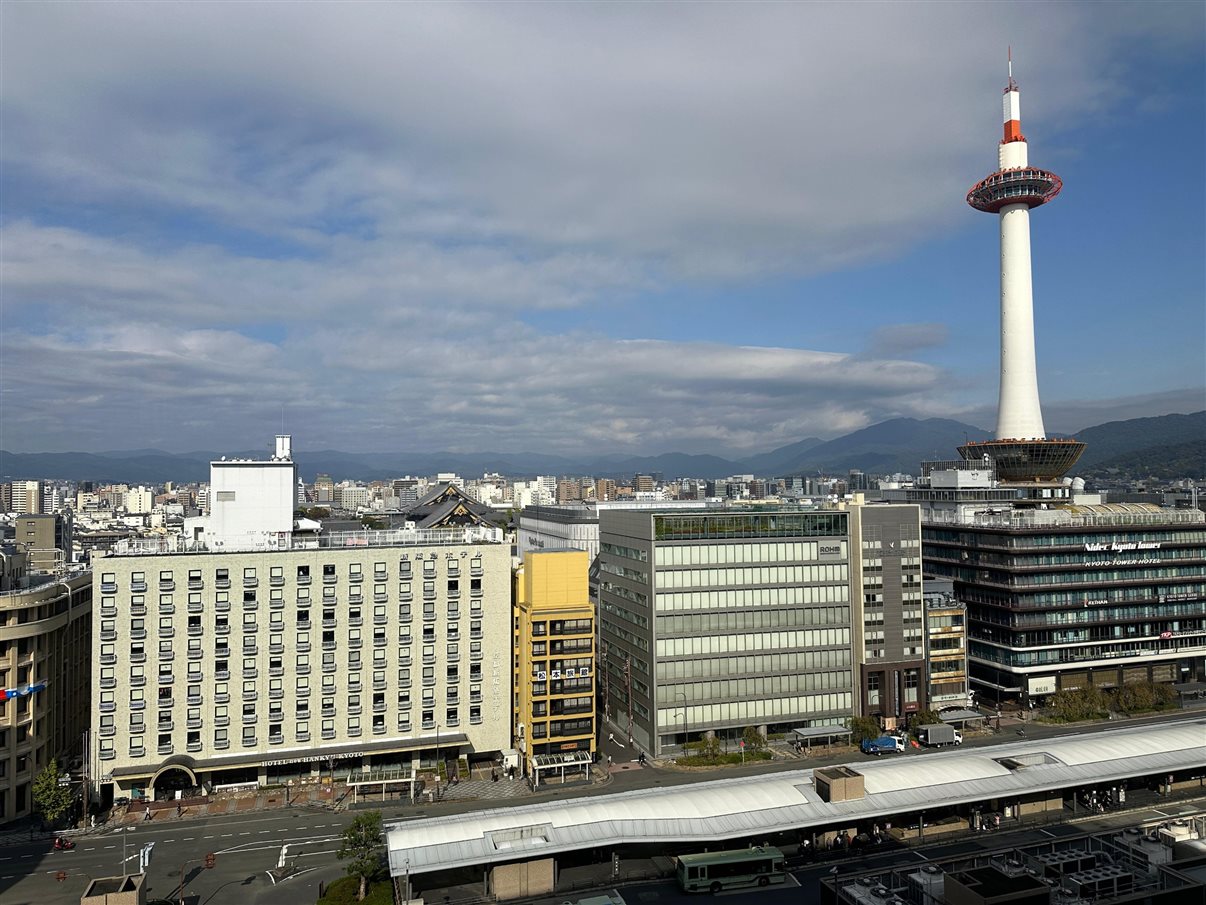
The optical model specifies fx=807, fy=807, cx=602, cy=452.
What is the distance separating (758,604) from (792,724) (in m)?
15.2

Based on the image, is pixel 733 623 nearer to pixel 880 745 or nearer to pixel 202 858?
pixel 880 745

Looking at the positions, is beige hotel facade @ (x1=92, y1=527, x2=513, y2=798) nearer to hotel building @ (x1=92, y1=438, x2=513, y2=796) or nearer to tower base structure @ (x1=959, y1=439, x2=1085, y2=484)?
hotel building @ (x1=92, y1=438, x2=513, y2=796)

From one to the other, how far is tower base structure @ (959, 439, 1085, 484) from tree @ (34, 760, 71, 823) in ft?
468

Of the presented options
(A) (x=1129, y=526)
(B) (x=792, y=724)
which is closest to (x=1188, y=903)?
(B) (x=792, y=724)

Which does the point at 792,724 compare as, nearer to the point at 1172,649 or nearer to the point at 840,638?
the point at 840,638

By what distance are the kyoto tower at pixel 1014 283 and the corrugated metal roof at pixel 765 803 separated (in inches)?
3296

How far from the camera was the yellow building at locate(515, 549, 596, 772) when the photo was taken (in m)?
85.8

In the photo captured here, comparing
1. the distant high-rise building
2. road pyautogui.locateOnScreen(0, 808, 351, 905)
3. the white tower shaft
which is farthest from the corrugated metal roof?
the white tower shaft

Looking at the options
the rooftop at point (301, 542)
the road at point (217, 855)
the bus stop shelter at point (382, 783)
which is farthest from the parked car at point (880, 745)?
the bus stop shelter at point (382, 783)

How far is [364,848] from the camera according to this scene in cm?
5794

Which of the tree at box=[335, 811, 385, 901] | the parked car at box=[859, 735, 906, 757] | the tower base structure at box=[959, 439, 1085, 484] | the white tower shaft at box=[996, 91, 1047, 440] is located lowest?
the parked car at box=[859, 735, 906, 757]

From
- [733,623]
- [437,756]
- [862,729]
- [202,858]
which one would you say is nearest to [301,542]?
[437,756]

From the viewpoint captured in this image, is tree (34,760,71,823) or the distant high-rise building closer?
tree (34,760,71,823)

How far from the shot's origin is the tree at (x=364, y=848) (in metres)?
57.0
